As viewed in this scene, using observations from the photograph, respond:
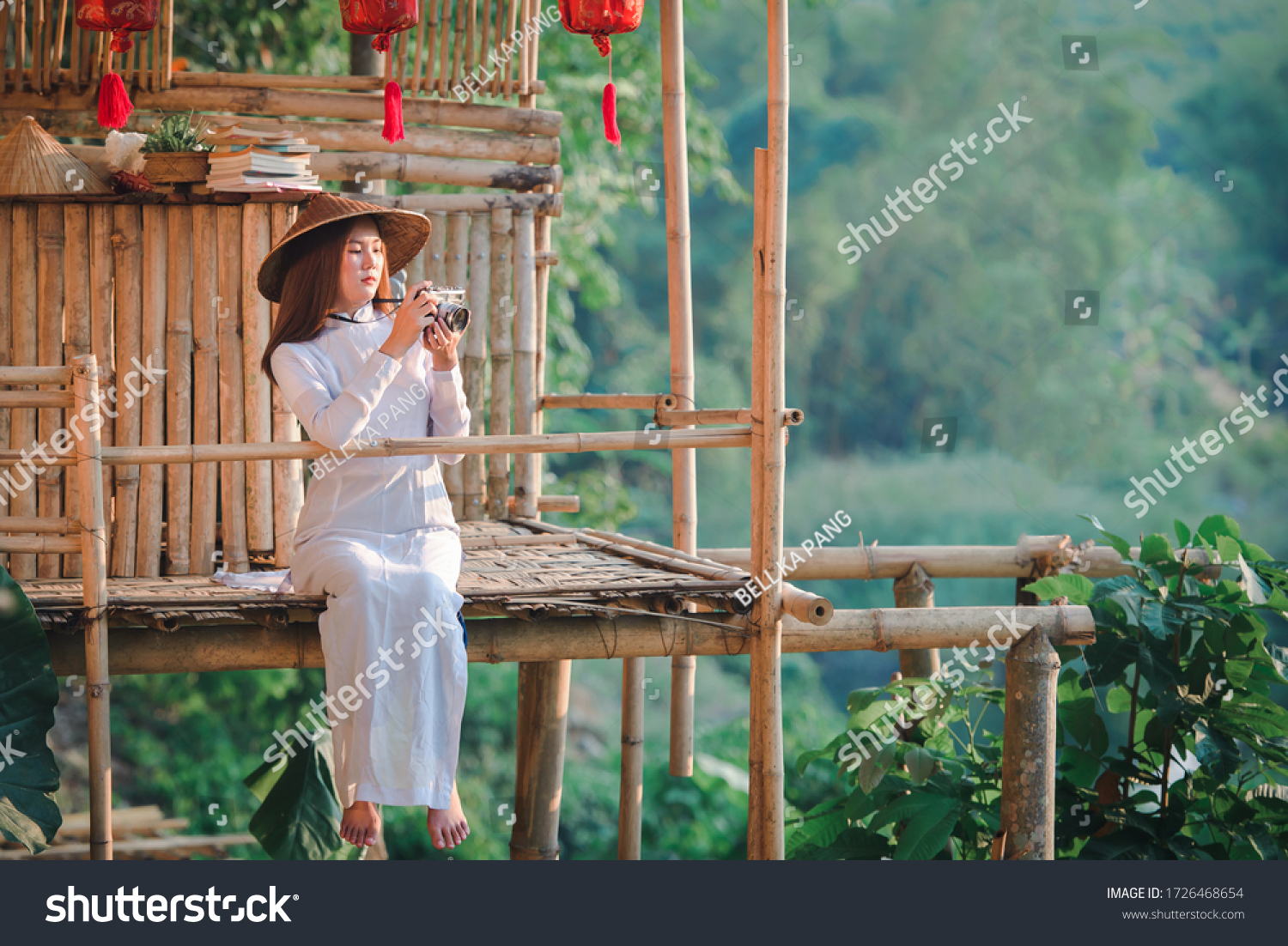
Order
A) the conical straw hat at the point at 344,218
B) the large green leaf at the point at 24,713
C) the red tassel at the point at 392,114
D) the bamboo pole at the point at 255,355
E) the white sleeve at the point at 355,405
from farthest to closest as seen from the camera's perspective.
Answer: the red tassel at the point at 392,114, the bamboo pole at the point at 255,355, the conical straw hat at the point at 344,218, the white sleeve at the point at 355,405, the large green leaf at the point at 24,713

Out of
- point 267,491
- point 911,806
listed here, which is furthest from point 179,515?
point 911,806

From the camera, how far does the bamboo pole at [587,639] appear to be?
333 centimetres

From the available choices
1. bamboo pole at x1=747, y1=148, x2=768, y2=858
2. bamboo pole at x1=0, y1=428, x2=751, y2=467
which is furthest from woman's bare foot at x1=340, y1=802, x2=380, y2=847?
bamboo pole at x1=747, y1=148, x2=768, y2=858

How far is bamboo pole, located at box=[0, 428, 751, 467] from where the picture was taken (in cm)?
306

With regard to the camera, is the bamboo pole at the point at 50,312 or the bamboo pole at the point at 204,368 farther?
the bamboo pole at the point at 204,368

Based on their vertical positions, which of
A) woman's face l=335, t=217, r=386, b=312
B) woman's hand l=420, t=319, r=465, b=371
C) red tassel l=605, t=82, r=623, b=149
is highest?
red tassel l=605, t=82, r=623, b=149

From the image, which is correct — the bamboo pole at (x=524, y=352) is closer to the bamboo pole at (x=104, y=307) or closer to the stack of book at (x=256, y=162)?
the stack of book at (x=256, y=162)

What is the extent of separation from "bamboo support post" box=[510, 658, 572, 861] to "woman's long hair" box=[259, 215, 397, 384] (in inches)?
77.0

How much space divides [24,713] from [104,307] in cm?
167

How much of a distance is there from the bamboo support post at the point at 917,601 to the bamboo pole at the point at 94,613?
3.29m

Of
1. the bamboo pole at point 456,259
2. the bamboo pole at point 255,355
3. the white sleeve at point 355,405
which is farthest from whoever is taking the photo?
the bamboo pole at point 456,259

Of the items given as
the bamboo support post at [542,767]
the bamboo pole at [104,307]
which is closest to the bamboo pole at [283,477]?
the bamboo pole at [104,307]

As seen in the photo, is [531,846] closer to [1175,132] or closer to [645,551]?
[645,551]

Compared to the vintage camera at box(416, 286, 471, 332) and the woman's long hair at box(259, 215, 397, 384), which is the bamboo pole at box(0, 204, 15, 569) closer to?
the woman's long hair at box(259, 215, 397, 384)
